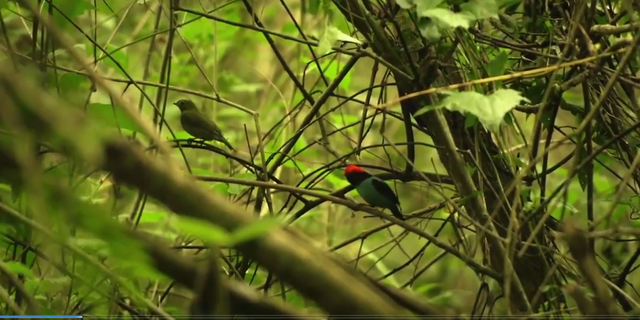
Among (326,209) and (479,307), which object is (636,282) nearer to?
(326,209)

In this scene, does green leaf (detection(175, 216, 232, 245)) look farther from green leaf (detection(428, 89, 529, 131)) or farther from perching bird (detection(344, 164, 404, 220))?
perching bird (detection(344, 164, 404, 220))

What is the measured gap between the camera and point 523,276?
119 centimetres

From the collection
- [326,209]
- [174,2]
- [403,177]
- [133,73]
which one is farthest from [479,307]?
[133,73]

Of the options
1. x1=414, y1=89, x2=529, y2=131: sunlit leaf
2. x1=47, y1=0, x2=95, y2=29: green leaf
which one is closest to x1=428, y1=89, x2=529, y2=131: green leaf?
x1=414, y1=89, x2=529, y2=131: sunlit leaf

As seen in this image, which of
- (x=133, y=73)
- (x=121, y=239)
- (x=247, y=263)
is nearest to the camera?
(x=121, y=239)

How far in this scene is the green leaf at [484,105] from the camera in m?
0.90

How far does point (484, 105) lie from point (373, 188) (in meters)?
0.39

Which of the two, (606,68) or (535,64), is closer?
(606,68)

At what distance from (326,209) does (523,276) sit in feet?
5.22

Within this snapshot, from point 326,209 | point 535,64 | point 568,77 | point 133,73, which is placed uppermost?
point 133,73

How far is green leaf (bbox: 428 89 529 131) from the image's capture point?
2.95 ft

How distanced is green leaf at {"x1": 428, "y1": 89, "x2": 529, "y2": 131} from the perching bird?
0.36 meters

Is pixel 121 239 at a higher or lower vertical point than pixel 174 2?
lower

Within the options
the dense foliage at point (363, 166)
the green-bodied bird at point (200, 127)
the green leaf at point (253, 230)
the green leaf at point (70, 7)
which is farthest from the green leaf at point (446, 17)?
the green-bodied bird at point (200, 127)
